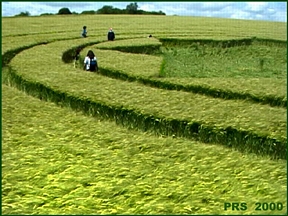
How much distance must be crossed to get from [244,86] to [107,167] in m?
9.47

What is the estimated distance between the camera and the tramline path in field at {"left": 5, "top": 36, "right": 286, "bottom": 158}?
387 inches

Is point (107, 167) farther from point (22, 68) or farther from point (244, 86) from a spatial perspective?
point (22, 68)

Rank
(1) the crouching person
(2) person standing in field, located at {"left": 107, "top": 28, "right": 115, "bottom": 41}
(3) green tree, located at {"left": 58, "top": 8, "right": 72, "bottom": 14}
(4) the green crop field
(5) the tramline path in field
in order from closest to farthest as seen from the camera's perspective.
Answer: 1. (4) the green crop field
2. (5) the tramline path in field
3. (1) the crouching person
4. (2) person standing in field, located at {"left": 107, "top": 28, "right": 115, "bottom": 41}
5. (3) green tree, located at {"left": 58, "top": 8, "right": 72, "bottom": 14}


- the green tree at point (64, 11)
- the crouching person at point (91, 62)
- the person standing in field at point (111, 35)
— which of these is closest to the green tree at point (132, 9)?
the green tree at point (64, 11)

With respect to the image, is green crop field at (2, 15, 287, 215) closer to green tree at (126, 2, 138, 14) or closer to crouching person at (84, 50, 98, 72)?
crouching person at (84, 50, 98, 72)

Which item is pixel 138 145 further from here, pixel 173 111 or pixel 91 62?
pixel 91 62

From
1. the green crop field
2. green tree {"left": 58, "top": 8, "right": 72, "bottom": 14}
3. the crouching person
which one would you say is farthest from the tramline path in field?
green tree {"left": 58, "top": 8, "right": 72, "bottom": 14}

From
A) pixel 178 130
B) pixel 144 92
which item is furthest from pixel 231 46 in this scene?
pixel 178 130

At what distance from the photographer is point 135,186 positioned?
663 centimetres

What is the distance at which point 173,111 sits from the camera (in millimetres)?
11352

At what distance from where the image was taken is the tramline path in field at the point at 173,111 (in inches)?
387

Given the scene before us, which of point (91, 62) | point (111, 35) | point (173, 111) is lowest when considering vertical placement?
point (173, 111)

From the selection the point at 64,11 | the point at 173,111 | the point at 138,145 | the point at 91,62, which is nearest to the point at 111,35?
the point at 91,62

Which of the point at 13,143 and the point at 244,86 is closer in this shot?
the point at 13,143
